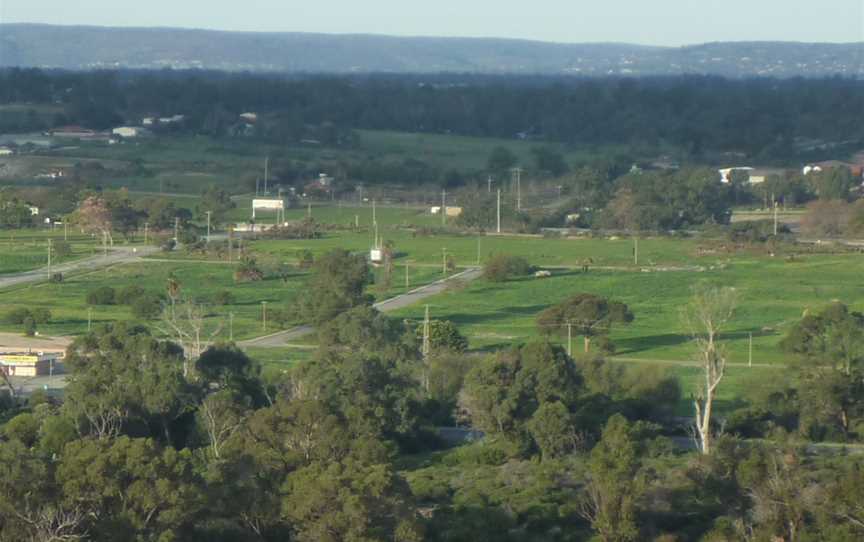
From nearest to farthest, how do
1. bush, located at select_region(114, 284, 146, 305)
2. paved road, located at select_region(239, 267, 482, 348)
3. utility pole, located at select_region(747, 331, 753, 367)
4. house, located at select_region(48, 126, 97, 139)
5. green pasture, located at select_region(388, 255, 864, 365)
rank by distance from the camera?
utility pole, located at select_region(747, 331, 753, 367) → green pasture, located at select_region(388, 255, 864, 365) → paved road, located at select_region(239, 267, 482, 348) → bush, located at select_region(114, 284, 146, 305) → house, located at select_region(48, 126, 97, 139)

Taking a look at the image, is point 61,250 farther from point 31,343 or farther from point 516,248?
point 31,343

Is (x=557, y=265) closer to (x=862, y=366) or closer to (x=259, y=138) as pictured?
(x=862, y=366)

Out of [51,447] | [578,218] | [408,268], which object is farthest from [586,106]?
[51,447]

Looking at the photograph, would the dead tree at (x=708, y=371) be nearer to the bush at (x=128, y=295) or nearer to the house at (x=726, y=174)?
the bush at (x=128, y=295)

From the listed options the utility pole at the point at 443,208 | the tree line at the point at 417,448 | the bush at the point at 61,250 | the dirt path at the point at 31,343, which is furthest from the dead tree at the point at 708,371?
the utility pole at the point at 443,208

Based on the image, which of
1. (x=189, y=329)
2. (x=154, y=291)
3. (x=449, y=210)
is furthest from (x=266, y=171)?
(x=189, y=329)

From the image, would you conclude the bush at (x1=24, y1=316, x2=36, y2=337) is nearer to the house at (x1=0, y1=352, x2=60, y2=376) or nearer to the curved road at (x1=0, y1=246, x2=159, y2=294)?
the house at (x1=0, y1=352, x2=60, y2=376)

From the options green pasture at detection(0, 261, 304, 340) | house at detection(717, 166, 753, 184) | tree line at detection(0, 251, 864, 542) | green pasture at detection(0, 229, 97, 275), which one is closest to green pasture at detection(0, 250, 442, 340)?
green pasture at detection(0, 261, 304, 340)
